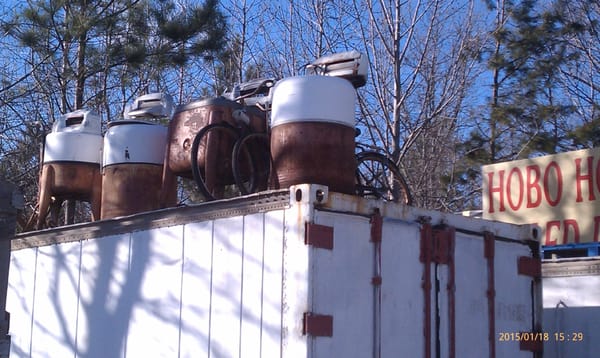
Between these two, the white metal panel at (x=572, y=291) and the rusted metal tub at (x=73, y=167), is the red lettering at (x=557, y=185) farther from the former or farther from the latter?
the rusted metal tub at (x=73, y=167)

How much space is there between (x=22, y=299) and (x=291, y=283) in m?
3.33

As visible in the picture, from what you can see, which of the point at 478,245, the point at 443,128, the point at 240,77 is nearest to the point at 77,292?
the point at 478,245

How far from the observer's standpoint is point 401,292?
5.78m

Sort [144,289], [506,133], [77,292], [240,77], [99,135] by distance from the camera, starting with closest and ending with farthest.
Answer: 1. [144,289]
2. [77,292]
3. [99,135]
4. [240,77]
5. [506,133]

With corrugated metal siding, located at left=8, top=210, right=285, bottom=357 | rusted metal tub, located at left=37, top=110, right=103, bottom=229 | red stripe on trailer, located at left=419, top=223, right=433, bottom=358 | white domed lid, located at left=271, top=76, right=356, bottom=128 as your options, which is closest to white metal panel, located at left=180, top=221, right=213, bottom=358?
corrugated metal siding, located at left=8, top=210, right=285, bottom=357

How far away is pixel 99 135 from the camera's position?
9.16 meters

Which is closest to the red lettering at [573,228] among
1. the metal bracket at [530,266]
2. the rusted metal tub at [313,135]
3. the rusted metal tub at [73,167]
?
the metal bracket at [530,266]

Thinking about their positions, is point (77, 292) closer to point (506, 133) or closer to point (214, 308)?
point (214, 308)

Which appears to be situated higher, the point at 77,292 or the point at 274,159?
the point at 274,159

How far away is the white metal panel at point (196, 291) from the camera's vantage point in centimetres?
587

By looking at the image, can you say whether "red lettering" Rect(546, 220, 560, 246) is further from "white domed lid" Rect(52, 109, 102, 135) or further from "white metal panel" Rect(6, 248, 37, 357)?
"white metal panel" Rect(6, 248, 37, 357)

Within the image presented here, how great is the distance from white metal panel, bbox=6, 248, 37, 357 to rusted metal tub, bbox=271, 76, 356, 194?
2339mm

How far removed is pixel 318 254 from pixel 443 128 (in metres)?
15.0

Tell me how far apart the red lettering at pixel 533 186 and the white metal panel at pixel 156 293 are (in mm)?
4495
